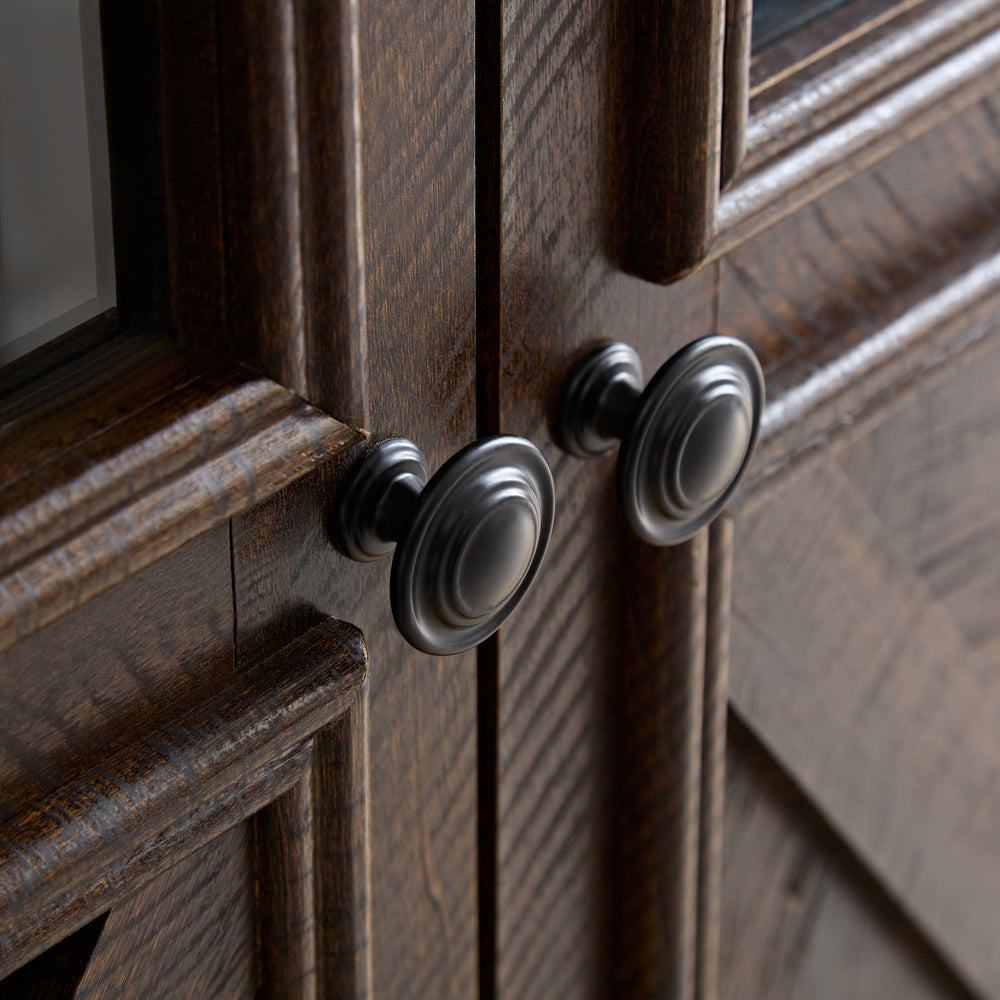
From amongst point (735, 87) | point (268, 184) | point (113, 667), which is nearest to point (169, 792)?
point (113, 667)

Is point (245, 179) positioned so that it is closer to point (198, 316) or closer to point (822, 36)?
point (198, 316)

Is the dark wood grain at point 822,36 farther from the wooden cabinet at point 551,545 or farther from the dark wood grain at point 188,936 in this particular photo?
the dark wood grain at point 188,936

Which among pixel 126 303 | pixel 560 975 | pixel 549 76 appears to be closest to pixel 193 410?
pixel 126 303

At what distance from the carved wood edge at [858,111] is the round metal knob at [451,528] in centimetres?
11

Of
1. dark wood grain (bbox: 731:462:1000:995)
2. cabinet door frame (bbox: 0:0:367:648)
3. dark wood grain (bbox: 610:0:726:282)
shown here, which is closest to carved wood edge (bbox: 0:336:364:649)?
cabinet door frame (bbox: 0:0:367:648)

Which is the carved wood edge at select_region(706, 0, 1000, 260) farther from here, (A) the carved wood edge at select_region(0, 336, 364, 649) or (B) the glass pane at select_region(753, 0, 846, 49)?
(A) the carved wood edge at select_region(0, 336, 364, 649)

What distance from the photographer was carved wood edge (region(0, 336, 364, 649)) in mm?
246

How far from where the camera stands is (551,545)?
39 centimetres

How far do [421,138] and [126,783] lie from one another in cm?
17

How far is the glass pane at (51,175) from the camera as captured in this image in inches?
10.7

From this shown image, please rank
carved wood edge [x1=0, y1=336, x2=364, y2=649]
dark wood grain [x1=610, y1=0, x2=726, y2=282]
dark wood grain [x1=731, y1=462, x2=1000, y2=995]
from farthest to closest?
dark wood grain [x1=731, y1=462, x2=1000, y2=995] < dark wood grain [x1=610, y1=0, x2=726, y2=282] < carved wood edge [x1=0, y1=336, x2=364, y2=649]

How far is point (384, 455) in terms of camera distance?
32 centimetres

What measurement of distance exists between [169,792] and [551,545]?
150mm

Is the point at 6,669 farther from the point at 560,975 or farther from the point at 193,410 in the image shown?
the point at 560,975
